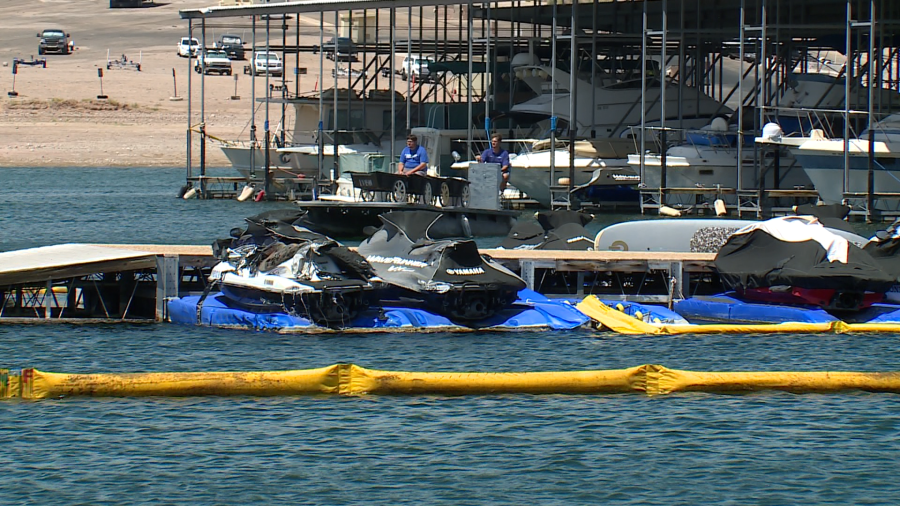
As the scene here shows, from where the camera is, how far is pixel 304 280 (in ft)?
67.1

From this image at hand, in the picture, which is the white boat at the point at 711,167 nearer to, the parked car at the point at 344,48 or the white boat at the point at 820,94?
the white boat at the point at 820,94

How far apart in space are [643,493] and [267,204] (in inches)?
1460

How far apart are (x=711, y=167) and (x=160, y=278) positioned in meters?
23.6

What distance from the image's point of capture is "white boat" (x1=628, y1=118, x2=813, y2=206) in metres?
42.9

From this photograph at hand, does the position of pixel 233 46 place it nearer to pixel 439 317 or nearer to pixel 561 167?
pixel 561 167

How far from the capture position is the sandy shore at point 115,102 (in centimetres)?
7612

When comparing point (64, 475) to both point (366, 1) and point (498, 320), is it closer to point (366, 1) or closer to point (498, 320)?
point (498, 320)

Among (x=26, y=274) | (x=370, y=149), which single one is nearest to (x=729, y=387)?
(x=26, y=274)

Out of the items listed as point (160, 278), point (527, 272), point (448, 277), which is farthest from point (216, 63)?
point (448, 277)

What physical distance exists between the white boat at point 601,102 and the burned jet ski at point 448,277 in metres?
26.4

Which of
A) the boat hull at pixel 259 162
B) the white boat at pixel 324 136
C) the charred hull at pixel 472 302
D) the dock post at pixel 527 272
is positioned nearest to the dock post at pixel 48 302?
the charred hull at pixel 472 302

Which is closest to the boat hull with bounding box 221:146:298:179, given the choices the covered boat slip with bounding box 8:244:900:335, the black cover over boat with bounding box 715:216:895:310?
the covered boat slip with bounding box 8:244:900:335

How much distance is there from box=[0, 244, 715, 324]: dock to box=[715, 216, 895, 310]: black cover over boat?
0.95 metres

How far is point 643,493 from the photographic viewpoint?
43.7ft
